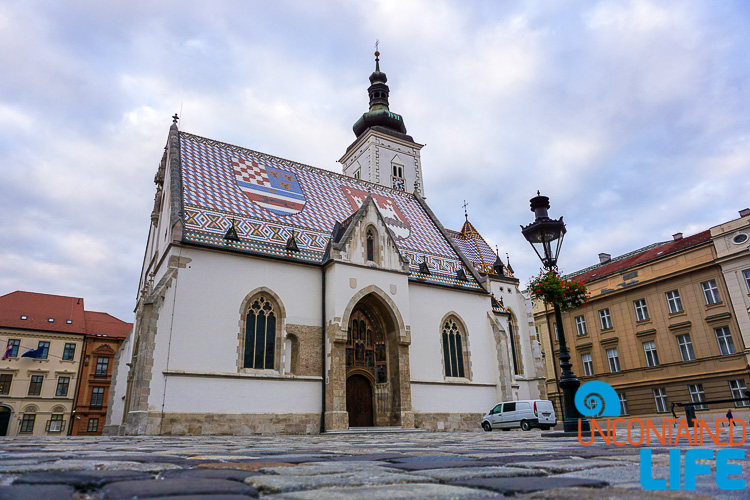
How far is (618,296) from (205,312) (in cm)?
2745

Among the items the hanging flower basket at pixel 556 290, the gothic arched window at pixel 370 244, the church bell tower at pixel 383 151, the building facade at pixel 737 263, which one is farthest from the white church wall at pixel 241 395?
the church bell tower at pixel 383 151

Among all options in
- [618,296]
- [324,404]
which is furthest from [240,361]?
[618,296]

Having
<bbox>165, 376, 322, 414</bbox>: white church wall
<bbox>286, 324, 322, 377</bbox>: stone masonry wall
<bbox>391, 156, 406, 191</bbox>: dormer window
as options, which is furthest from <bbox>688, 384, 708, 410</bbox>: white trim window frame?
<bbox>391, 156, 406, 191</bbox>: dormer window

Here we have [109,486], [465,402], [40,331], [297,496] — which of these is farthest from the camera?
[40,331]

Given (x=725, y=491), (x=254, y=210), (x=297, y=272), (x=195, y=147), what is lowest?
(x=725, y=491)

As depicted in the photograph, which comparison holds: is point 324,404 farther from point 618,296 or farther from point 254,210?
point 618,296

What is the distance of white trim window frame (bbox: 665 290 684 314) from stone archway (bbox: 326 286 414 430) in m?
19.0

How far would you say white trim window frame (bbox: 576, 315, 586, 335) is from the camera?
3550cm

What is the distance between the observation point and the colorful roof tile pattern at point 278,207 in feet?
63.0

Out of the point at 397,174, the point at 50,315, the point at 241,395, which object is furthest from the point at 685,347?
the point at 50,315

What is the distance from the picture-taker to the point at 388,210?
→ 26953 millimetres

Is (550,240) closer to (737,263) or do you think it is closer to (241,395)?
(241,395)

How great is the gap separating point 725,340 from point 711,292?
272 cm

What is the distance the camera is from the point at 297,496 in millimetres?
2025
